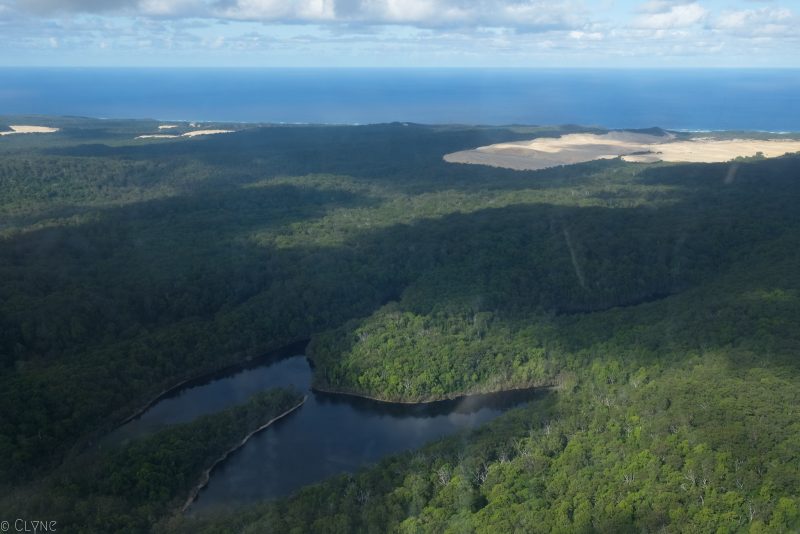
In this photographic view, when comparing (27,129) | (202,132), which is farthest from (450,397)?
(27,129)

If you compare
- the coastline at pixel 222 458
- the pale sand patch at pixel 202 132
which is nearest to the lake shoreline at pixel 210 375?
the coastline at pixel 222 458

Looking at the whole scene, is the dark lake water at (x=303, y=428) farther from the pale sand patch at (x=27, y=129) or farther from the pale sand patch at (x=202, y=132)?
the pale sand patch at (x=27, y=129)

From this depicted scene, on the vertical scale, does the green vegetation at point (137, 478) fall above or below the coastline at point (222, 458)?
above

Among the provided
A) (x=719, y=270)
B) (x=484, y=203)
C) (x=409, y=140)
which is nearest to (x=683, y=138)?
(x=409, y=140)

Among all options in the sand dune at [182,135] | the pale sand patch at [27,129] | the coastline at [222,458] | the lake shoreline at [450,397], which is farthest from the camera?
the pale sand patch at [27,129]

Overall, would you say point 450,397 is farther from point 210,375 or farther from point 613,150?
point 613,150

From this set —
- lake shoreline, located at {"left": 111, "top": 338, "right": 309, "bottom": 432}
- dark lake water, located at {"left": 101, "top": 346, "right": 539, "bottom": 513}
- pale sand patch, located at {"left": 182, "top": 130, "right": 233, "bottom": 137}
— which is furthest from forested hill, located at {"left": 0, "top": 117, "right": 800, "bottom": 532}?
pale sand patch, located at {"left": 182, "top": 130, "right": 233, "bottom": 137}

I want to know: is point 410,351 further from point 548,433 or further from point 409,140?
point 409,140

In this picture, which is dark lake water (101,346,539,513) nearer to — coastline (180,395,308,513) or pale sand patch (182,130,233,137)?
coastline (180,395,308,513)
